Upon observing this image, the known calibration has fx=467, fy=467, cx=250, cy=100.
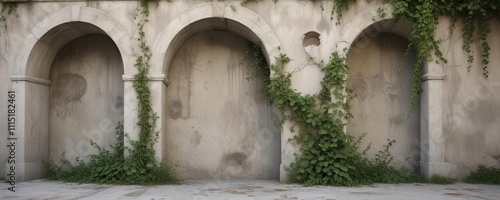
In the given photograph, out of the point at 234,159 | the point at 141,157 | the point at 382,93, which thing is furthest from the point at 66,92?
the point at 382,93

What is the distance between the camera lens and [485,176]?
8703mm

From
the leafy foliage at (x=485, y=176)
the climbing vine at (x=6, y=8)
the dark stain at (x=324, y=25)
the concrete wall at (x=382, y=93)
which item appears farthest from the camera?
the concrete wall at (x=382, y=93)

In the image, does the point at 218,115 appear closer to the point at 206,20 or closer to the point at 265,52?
the point at 265,52

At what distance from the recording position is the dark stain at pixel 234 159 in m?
9.65

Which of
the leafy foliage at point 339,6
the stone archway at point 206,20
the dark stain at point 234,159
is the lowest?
the dark stain at point 234,159

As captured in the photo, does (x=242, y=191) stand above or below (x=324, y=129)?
below

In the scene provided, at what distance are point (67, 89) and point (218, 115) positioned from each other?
3.23m

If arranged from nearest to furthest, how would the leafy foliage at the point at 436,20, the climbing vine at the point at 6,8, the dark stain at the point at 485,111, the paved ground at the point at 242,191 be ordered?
the paved ground at the point at 242,191 → the leafy foliage at the point at 436,20 → the climbing vine at the point at 6,8 → the dark stain at the point at 485,111

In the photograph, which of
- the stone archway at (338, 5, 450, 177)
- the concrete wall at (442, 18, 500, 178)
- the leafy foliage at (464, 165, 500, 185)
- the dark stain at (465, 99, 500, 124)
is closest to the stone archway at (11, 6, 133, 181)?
the stone archway at (338, 5, 450, 177)

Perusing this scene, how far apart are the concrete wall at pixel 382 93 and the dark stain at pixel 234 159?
2.25 m

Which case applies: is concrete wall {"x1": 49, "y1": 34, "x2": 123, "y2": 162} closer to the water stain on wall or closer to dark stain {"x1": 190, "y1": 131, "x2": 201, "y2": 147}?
the water stain on wall

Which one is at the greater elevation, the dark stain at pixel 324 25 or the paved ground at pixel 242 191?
the dark stain at pixel 324 25

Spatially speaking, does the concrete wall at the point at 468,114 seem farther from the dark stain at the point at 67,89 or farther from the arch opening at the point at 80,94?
the dark stain at the point at 67,89

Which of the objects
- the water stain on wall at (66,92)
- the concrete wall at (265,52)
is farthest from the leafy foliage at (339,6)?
the water stain on wall at (66,92)
